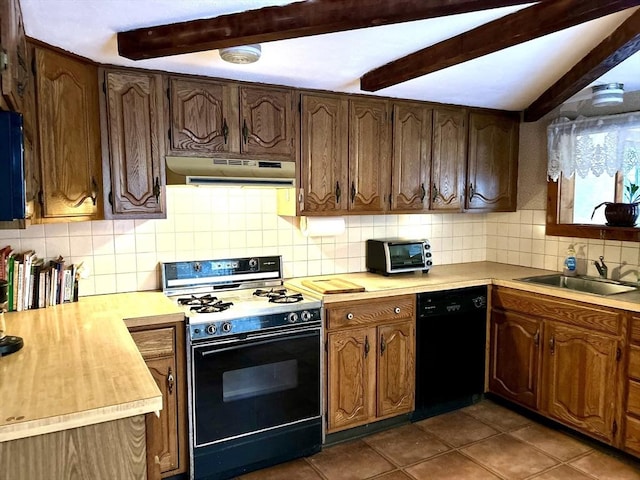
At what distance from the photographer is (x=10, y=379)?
5.08ft

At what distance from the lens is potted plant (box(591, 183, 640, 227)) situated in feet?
10.1

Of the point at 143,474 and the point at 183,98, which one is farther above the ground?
the point at 183,98

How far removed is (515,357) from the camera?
3.26 m

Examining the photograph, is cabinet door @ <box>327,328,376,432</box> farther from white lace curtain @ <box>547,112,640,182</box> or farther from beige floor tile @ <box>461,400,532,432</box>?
white lace curtain @ <box>547,112,640,182</box>

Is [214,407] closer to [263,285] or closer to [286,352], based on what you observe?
[286,352]

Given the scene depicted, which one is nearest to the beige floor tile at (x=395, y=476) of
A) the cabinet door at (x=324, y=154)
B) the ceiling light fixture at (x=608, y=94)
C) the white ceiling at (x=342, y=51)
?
the cabinet door at (x=324, y=154)

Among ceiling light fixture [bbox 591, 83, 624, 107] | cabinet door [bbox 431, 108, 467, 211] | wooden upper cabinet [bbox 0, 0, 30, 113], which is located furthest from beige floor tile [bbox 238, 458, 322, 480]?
ceiling light fixture [bbox 591, 83, 624, 107]

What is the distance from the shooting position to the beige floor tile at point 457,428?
3014mm

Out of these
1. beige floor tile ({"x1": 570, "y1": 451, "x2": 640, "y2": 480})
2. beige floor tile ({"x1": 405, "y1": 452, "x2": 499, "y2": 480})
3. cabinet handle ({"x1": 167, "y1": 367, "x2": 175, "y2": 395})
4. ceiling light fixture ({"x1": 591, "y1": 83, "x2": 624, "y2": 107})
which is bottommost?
beige floor tile ({"x1": 405, "y1": 452, "x2": 499, "y2": 480})

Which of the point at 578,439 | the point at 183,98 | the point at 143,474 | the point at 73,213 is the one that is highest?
the point at 183,98

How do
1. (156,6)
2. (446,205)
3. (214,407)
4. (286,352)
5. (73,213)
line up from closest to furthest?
1. (156,6)
2. (73,213)
3. (214,407)
4. (286,352)
5. (446,205)

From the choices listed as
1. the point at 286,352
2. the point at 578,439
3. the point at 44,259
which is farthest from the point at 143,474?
the point at 578,439

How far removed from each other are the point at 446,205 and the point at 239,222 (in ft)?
4.96

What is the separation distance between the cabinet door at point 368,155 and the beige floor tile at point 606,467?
1.88 metres
